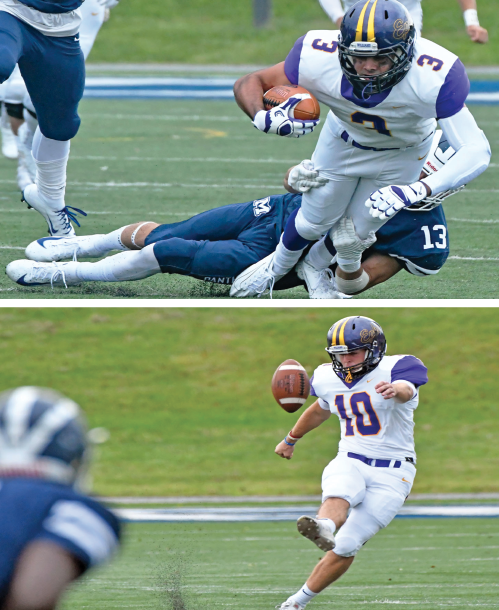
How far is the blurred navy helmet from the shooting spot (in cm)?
269

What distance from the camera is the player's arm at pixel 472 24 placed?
744cm

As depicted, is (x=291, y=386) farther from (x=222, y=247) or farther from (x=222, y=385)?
(x=222, y=385)

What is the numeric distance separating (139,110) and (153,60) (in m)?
6.25

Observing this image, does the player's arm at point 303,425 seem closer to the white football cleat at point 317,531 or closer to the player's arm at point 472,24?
the white football cleat at point 317,531

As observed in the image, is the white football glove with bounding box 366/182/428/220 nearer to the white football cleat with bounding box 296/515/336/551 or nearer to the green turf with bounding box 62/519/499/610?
the white football cleat with bounding box 296/515/336/551

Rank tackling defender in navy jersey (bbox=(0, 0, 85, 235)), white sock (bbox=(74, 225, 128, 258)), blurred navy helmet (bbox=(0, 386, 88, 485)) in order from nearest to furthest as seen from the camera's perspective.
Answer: blurred navy helmet (bbox=(0, 386, 88, 485)), tackling defender in navy jersey (bbox=(0, 0, 85, 235)), white sock (bbox=(74, 225, 128, 258))

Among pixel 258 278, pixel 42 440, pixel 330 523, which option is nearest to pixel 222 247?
pixel 258 278

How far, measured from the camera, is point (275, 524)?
33.2ft

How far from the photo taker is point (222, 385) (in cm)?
1608

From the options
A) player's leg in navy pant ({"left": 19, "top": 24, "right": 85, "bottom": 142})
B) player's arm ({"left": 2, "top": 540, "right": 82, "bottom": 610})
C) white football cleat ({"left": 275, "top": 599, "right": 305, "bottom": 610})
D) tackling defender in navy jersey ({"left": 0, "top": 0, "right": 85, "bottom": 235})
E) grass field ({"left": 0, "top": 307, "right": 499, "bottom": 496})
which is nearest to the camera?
player's arm ({"left": 2, "top": 540, "right": 82, "bottom": 610})

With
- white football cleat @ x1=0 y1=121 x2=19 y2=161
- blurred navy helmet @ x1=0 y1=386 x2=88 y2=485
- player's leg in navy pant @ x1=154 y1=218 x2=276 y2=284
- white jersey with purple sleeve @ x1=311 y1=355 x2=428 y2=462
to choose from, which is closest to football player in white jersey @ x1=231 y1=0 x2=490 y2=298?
player's leg in navy pant @ x1=154 y1=218 x2=276 y2=284

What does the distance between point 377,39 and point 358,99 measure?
1.30ft

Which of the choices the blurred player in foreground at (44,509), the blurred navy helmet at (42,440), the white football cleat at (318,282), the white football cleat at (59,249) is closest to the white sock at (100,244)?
the white football cleat at (59,249)

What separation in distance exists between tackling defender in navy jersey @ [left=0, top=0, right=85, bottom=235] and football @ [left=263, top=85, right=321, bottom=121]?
1.34 m
